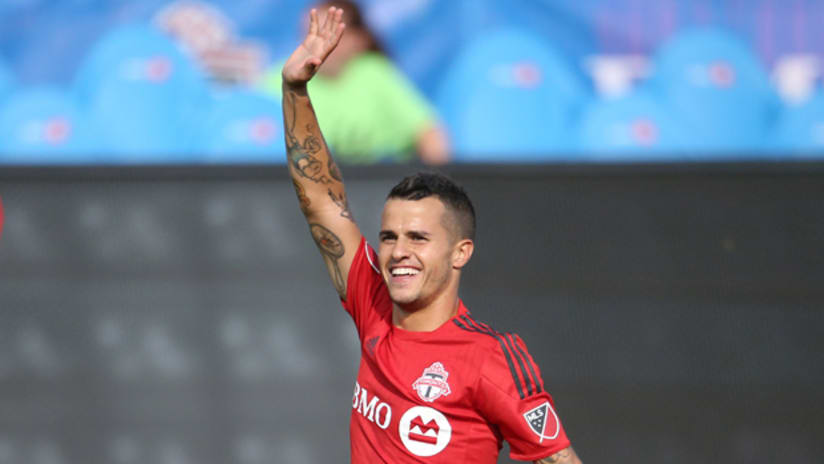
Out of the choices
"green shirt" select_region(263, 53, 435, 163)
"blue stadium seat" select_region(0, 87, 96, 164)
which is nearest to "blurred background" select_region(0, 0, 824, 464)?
"green shirt" select_region(263, 53, 435, 163)

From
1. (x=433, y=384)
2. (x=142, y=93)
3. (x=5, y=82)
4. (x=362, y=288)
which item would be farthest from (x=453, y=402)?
(x=5, y=82)

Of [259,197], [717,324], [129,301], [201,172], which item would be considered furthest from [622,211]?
[129,301]

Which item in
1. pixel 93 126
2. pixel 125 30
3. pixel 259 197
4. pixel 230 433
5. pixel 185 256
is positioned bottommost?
pixel 230 433

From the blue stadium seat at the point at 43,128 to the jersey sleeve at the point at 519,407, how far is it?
275cm

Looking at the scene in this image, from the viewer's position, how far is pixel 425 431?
2.30m

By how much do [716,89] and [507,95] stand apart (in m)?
0.97

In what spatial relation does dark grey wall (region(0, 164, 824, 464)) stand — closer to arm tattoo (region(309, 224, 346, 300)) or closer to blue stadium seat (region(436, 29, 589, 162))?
blue stadium seat (region(436, 29, 589, 162))

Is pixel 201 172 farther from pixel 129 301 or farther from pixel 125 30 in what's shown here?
pixel 125 30

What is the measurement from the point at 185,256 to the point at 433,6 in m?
1.73

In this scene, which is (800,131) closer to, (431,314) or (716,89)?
(716,89)

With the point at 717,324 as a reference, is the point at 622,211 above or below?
above

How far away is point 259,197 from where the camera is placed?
376 centimetres

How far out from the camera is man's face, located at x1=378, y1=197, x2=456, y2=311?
2.33 metres

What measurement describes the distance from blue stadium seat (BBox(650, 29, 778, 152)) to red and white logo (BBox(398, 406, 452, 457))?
244cm
